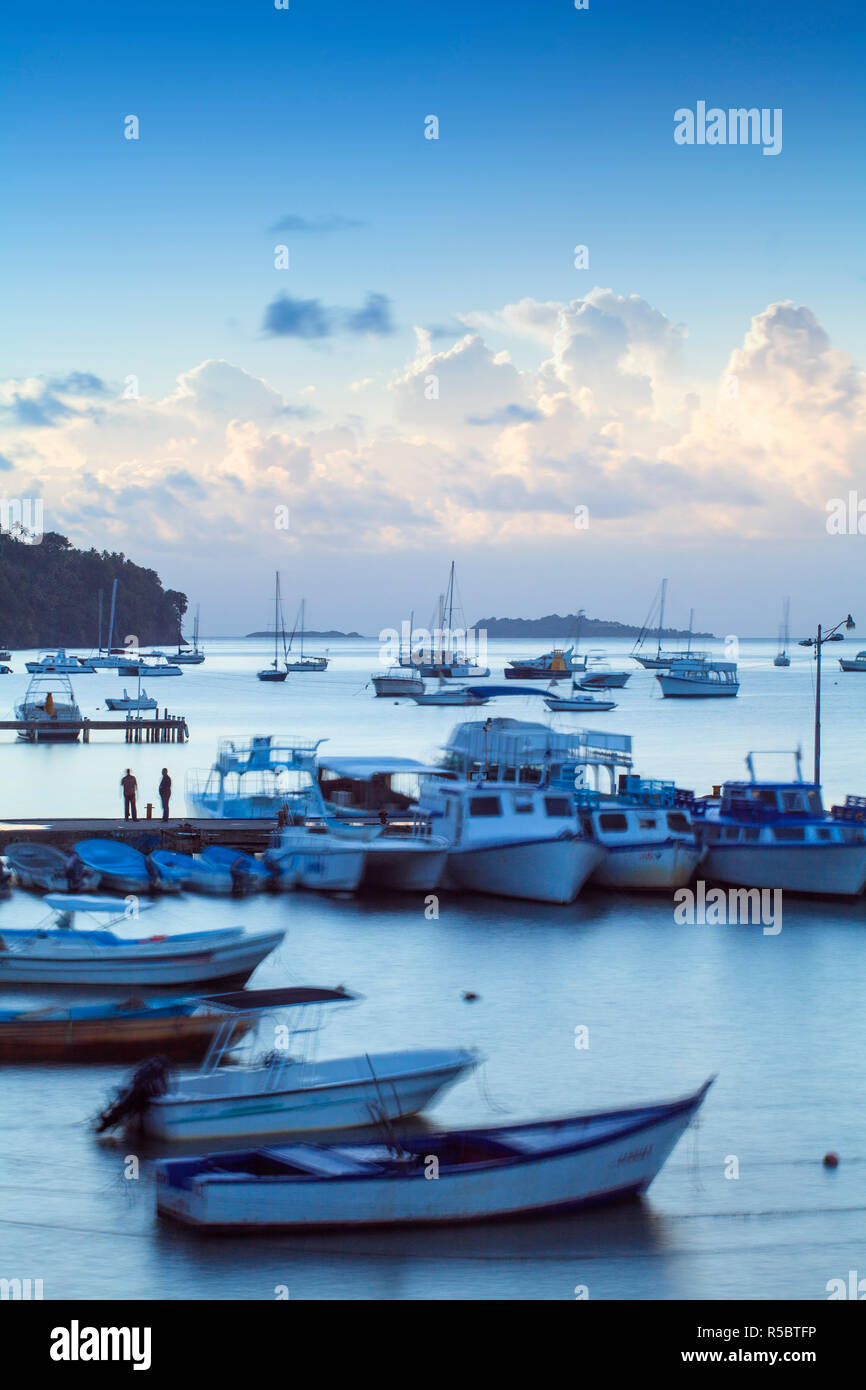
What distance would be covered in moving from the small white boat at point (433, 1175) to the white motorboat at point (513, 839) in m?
17.3

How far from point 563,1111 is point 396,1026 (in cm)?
537

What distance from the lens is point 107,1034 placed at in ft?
67.6

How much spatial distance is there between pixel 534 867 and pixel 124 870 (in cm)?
1035

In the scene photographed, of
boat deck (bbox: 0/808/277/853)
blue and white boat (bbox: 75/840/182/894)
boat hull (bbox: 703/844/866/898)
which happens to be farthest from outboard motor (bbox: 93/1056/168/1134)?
boat hull (bbox: 703/844/866/898)

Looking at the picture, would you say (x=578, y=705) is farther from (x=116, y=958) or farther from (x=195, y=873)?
(x=116, y=958)

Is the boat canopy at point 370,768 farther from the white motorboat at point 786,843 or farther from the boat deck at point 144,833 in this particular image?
the white motorboat at point 786,843

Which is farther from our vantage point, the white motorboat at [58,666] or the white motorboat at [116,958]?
the white motorboat at [58,666]

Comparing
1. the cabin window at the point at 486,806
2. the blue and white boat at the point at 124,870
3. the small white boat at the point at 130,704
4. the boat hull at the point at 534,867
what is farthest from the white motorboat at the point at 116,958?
the small white boat at the point at 130,704

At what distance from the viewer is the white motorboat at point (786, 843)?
33.8 m

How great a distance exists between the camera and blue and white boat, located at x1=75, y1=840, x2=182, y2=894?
34.3 meters
